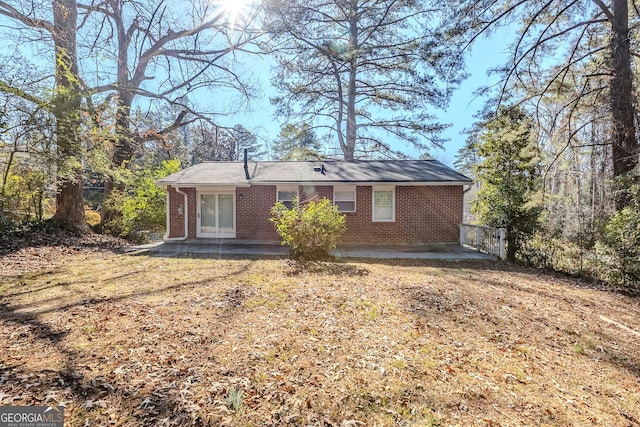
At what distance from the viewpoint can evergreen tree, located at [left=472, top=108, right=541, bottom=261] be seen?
9633 mm

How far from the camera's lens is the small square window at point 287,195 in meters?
12.0

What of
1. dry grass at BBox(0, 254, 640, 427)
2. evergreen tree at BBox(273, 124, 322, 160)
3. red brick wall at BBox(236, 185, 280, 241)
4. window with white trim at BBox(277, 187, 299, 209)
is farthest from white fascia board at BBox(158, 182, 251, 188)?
evergreen tree at BBox(273, 124, 322, 160)

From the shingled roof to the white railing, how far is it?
1874mm

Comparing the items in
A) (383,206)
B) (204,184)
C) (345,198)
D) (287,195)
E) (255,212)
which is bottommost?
(255,212)

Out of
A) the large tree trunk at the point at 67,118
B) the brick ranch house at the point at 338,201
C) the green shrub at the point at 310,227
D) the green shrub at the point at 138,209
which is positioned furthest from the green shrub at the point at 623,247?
the green shrub at the point at 138,209

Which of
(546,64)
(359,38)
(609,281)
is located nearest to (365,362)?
(609,281)

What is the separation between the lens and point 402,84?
17.3 meters

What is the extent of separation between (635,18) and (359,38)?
1173 cm

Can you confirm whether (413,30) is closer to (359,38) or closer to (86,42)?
(359,38)

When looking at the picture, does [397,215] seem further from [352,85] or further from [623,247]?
[352,85]

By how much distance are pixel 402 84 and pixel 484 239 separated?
35.7 ft

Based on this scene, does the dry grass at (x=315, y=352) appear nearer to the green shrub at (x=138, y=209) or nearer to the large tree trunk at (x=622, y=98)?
the large tree trunk at (x=622, y=98)

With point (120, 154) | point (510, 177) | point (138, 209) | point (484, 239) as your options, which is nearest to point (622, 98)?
point (510, 177)

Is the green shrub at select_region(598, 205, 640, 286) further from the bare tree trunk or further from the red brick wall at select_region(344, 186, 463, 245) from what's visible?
the bare tree trunk
